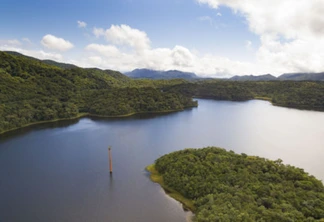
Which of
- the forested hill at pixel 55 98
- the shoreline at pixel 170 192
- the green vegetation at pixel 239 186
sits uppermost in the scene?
the forested hill at pixel 55 98

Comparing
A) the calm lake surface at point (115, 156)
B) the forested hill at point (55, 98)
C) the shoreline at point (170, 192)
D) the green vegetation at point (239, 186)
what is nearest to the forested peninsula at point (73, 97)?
the forested hill at point (55, 98)

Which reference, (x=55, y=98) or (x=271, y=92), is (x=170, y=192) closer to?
(x=55, y=98)

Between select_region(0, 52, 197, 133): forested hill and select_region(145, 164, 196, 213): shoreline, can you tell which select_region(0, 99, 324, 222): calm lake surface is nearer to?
select_region(145, 164, 196, 213): shoreline

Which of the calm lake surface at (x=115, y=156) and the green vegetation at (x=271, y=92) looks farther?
the green vegetation at (x=271, y=92)

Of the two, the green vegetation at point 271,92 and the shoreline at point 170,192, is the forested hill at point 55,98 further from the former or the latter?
the shoreline at point 170,192

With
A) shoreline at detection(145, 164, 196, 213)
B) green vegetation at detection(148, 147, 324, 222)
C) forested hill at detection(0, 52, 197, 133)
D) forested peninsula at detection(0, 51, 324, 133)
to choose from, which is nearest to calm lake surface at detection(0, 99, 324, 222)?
shoreline at detection(145, 164, 196, 213)

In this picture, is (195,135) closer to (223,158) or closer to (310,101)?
(223,158)

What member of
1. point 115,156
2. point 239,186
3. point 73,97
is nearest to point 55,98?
point 73,97
